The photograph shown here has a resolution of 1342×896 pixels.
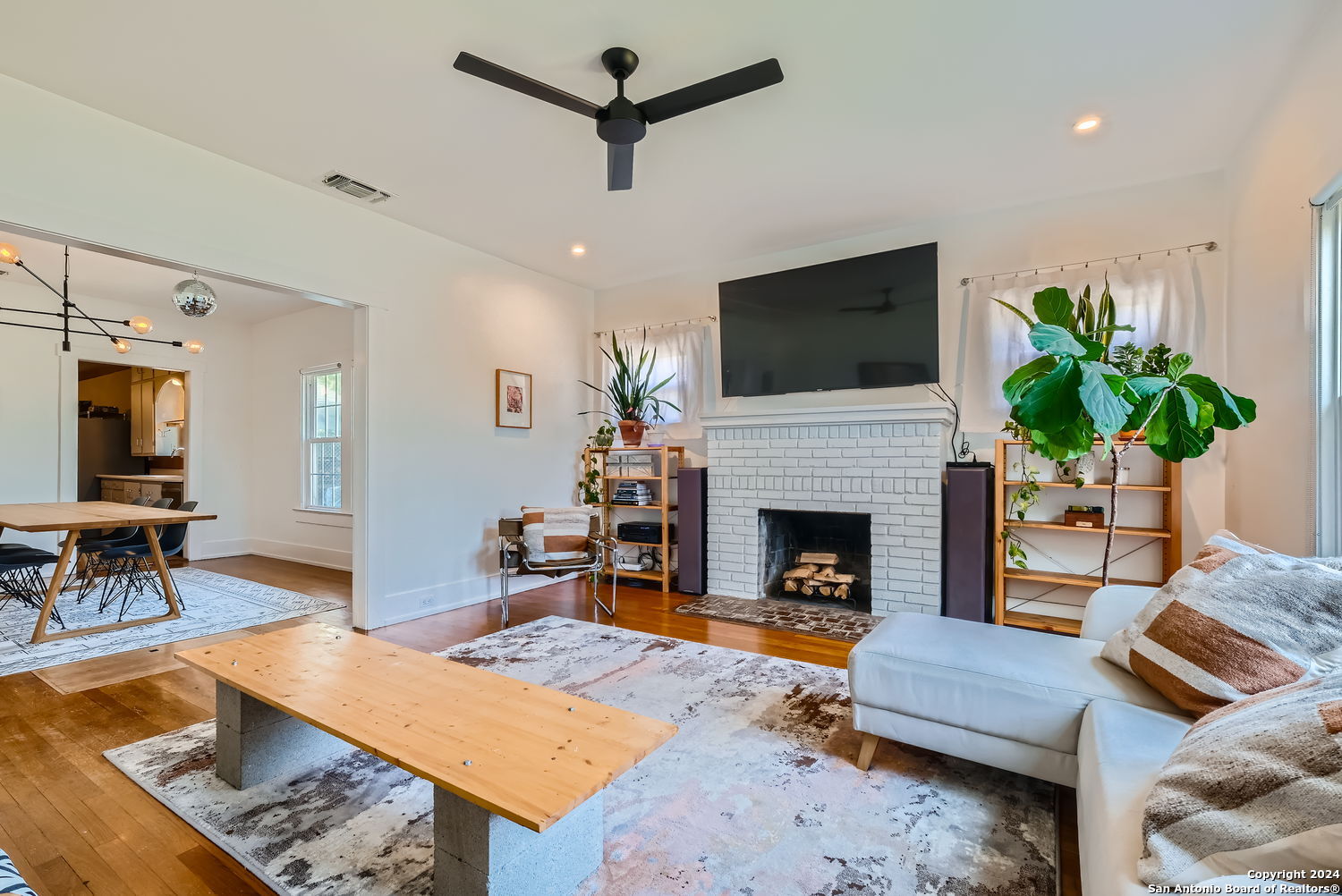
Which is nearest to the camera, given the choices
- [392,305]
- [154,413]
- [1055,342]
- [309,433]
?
[1055,342]

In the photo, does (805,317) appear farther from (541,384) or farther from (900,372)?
(541,384)

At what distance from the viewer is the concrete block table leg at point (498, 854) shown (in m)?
1.28

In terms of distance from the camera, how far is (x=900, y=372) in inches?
159

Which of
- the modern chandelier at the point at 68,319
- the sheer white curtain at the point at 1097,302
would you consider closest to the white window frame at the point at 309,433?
the modern chandelier at the point at 68,319

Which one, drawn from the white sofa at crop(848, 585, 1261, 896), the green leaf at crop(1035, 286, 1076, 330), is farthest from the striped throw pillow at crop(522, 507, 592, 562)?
the green leaf at crop(1035, 286, 1076, 330)

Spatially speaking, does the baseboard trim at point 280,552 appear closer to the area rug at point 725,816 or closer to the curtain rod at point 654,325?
the curtain rod at point 654,325

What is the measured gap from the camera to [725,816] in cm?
173

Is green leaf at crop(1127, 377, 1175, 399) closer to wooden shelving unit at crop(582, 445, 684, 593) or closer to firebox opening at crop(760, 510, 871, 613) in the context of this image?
firebox opening at crop(760, 510, 871, 613)

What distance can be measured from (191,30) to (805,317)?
12.0ft

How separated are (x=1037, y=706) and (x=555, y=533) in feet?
10.3

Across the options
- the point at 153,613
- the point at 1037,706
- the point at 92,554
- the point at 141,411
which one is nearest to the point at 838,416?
the point at 1037,706

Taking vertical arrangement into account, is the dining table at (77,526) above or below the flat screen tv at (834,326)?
below

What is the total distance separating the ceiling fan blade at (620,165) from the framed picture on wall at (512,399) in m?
2.36

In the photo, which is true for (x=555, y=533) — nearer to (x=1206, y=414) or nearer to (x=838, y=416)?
(x=838, y=416)
